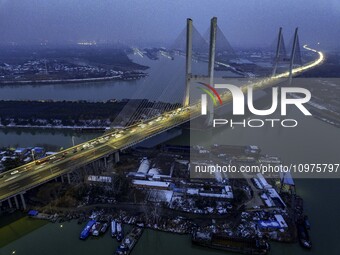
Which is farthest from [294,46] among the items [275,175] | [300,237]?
[300,237]

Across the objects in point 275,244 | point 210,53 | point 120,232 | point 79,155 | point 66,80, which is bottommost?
point 275,244

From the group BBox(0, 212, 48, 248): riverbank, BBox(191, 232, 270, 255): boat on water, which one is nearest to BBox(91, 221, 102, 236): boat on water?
BBox(0, 212, 48, 248): riverbank

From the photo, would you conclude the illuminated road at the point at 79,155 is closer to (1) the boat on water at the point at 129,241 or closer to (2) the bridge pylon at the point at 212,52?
(2) the bridge pylon at the point at 212,52

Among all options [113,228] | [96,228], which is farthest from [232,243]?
[96,228]

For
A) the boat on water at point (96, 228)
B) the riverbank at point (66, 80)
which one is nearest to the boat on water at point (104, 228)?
the boat on water at point (96, 228)

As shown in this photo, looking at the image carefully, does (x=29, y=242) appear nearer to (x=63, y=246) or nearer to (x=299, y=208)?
(x=63, y=246)

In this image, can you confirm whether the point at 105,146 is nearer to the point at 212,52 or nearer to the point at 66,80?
the point at 212,52

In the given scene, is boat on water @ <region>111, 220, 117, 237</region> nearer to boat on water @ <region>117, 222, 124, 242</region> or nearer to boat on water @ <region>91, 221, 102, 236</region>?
boat on water @ <region>117, 222, 124, 242</region>
